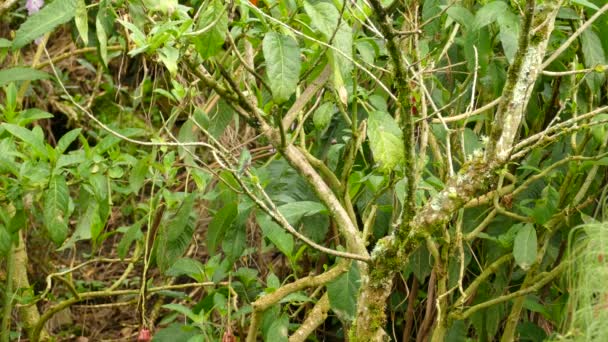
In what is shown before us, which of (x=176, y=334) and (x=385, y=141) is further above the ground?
(x=385, y=141)

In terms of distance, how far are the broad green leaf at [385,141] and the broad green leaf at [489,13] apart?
484 millimetres

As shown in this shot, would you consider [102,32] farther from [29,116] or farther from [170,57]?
[29,116]

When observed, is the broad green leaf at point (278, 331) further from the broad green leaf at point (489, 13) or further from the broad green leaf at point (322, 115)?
the broad green leaf at point (489, 13)

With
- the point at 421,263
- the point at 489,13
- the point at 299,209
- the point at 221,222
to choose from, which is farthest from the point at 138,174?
the point at 489,13

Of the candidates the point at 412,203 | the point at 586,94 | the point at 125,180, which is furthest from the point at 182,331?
the point at 586,94

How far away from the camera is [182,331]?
3.38 m

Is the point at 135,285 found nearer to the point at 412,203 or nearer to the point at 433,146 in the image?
the point at 433,146

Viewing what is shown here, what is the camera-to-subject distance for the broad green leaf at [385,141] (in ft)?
7.77

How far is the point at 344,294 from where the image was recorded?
2795 millimetres

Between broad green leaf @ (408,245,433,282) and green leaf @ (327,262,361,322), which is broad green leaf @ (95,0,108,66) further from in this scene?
broad green leaf @ (408,245,433,282)

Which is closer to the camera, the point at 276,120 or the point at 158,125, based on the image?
the point at 276,120

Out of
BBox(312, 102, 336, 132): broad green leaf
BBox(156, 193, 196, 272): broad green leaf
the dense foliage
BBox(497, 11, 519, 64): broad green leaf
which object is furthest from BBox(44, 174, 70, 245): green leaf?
BBox(497, 11, 519, 64): broad green leaf

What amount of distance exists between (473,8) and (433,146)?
0.51 meters

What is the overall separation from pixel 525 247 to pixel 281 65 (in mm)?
1135
